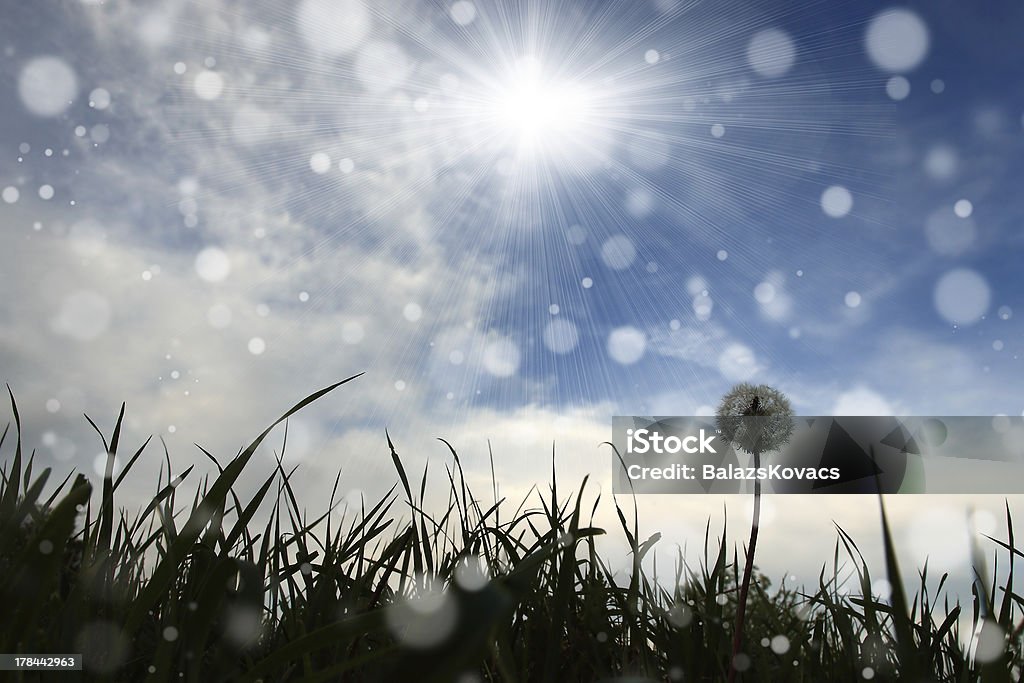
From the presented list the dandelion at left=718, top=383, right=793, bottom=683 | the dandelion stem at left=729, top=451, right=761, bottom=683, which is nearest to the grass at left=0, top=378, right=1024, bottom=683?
the dandelion stem at left=729, top=451, right=761, bottom=683

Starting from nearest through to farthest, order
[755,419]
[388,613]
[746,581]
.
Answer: [388,613]
[746,581]
[755,419]

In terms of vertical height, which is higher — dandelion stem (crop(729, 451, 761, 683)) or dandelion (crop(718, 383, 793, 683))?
dandelion (crop(718, 383, 793, 683))

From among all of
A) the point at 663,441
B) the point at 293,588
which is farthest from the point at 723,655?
the point at 663,441

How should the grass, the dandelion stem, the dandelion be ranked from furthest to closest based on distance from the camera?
1. the dandelion
2. the dandelion stem
3. the grass

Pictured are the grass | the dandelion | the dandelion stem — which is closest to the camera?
the grass

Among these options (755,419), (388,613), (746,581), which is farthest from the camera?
(755,419)

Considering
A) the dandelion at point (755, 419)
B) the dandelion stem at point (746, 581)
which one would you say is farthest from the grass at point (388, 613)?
the dandelion at point (755, 419)

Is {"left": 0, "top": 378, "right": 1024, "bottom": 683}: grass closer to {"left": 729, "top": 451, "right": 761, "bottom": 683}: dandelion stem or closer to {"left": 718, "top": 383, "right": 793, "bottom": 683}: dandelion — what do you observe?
{"left": 729, "top": 451, "right": 761, "bottom": 683}: dandelion stem

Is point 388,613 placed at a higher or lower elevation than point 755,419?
lower

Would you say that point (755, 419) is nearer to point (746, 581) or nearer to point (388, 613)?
point (746, 581)

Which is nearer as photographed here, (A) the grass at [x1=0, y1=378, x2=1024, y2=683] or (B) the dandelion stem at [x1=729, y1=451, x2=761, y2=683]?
(A) the grass at [x1=0, y1=378, x2=1024, y2=683]

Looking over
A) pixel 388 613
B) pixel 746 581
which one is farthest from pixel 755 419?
pixel 388 613

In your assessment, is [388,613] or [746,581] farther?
[746,581]
